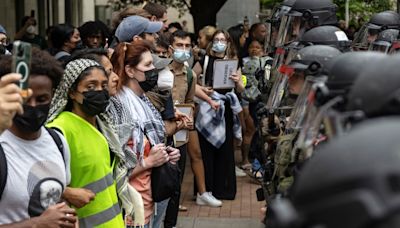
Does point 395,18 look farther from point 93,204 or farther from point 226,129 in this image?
point 93,204

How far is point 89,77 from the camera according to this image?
174 inches

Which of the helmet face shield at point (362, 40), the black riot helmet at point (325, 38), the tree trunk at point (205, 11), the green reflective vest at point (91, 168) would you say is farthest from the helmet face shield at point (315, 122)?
the tree trunk at point (205, 11)

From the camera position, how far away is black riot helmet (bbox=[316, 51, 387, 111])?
2.23 m

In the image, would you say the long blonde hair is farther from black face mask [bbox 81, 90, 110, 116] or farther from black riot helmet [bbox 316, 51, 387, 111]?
black riot helmet [bbox 316, 51, 387, 111]

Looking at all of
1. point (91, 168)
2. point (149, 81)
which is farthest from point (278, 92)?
point (91, 168)

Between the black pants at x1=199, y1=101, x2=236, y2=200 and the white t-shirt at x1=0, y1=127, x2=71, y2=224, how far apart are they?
5688 mm

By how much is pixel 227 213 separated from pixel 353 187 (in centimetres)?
773

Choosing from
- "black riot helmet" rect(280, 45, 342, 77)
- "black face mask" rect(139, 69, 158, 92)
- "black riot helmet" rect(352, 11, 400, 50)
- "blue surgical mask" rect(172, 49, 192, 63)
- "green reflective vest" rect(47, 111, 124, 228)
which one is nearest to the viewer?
"black riot helmet" rect(280, 45, 342, 77)

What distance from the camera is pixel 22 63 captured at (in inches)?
118

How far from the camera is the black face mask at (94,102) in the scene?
4359 millimetres

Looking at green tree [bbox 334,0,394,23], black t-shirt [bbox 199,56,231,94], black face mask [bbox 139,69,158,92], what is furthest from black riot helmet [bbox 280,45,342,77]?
green tree [bbox 334,0,394,23]

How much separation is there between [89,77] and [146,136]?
1069mm

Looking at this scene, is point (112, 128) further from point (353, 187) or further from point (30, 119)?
point (353, 187)

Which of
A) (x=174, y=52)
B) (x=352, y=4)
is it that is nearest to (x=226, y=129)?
(x=174, y=52)
